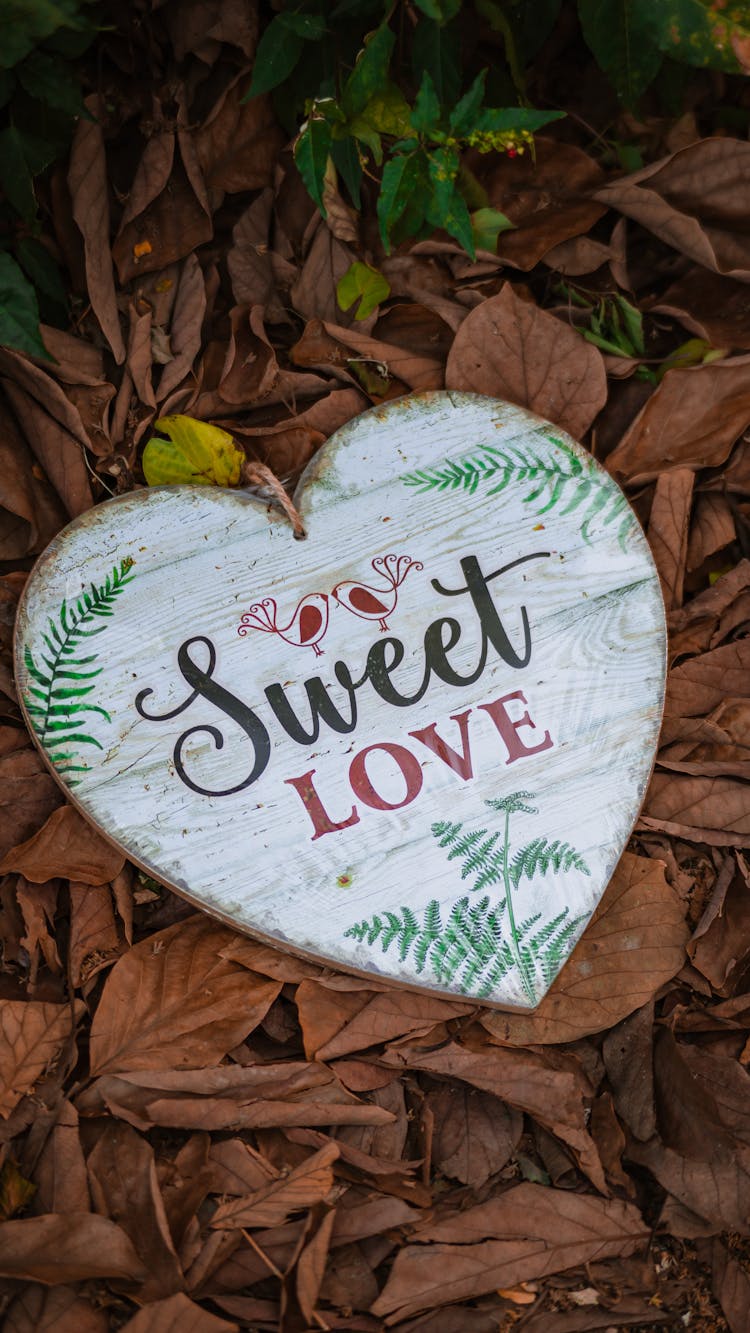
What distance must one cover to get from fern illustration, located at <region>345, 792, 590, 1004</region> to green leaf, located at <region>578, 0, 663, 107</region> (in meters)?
1.06

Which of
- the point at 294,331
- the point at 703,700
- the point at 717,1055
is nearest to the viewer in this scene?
the point at 717,1055

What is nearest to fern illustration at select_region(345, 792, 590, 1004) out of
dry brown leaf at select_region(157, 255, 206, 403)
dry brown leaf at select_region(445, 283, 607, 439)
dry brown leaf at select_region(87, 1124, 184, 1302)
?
dry brown leaf at select_region(87, 1124, 184, 1302)

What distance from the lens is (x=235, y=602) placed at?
145 centimetres

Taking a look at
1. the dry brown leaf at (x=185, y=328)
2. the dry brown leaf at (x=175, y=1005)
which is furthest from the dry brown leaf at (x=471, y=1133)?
the dry brown leaf at (x=185, y=328)

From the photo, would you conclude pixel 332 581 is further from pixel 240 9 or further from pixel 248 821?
pixel 240 9

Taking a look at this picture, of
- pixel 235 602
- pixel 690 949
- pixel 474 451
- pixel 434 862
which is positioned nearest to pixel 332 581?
pixel 235 602

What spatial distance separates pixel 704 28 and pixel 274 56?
56cm

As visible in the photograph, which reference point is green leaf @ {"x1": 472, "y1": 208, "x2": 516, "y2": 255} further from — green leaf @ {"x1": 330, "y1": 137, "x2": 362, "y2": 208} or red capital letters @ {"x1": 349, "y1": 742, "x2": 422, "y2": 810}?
red capital letters @ {"x1": 349, "y1": 742, "x2": 422, "y2": 810}

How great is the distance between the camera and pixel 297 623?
4.75 feet

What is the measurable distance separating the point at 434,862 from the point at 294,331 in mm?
857

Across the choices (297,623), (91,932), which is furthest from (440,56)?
(91,932)

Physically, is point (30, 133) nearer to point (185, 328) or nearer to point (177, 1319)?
point (185, 328)

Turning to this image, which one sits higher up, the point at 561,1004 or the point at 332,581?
the point at 332,581

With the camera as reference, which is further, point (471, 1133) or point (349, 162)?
point (349, 162)
